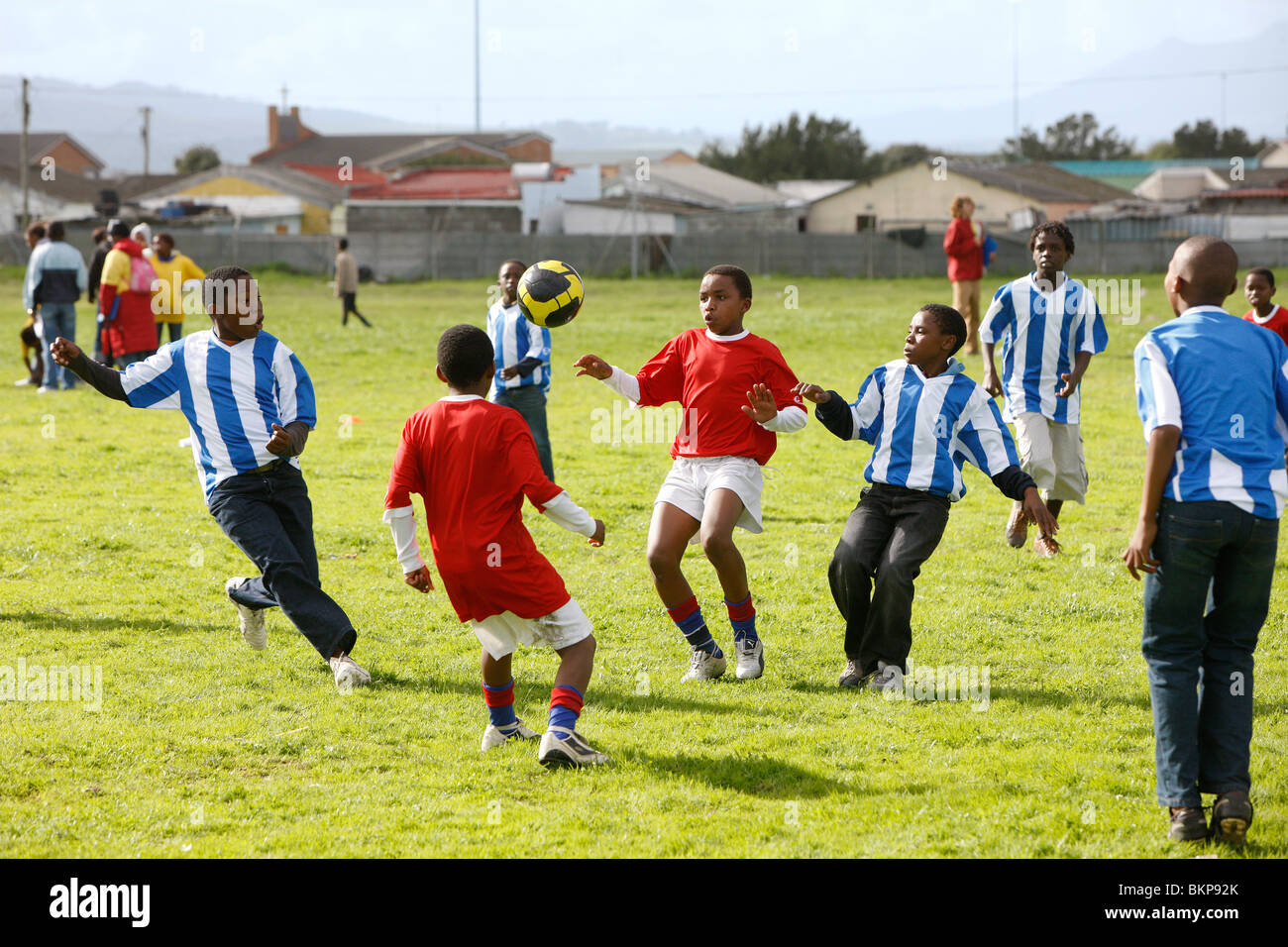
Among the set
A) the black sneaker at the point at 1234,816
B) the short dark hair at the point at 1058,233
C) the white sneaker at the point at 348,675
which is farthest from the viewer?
the short dark hair at the point at 1058,233

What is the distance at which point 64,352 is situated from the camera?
579cm

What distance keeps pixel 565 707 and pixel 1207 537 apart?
8.25 ft

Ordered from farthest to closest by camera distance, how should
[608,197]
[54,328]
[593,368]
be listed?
[608,197], [54,328], [593,368]

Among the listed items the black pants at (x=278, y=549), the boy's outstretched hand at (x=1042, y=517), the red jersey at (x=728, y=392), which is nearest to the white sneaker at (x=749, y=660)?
the red jersey at (x=728, y=392)

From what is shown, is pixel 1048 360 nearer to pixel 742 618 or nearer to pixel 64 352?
pixel 742 618

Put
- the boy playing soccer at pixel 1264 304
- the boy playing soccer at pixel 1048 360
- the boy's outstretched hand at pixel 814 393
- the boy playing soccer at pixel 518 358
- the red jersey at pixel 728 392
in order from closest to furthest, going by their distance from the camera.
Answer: the boy's outstretched hand at pixel 814 393 < the red jersey at pixel 728 392 < the boy playing soccer at pixel 1048 360 < the boy playing soccer at pixel 1264 304 < the boy playing soccer at pixel 518 358

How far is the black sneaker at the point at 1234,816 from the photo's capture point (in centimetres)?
424

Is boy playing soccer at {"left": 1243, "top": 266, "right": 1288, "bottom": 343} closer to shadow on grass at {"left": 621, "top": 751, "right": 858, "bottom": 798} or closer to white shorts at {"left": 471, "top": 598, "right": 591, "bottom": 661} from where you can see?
shadow on grass at {"left": 621, "top": 751, "right": 858, "bottom": 798}

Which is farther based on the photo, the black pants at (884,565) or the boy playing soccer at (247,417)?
the boy playing soccer at (247,417)

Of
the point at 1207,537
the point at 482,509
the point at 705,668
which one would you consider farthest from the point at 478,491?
the point at 1207,537

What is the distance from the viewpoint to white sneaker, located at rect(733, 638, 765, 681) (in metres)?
6.40

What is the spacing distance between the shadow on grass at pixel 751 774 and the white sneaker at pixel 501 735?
46 centimetres

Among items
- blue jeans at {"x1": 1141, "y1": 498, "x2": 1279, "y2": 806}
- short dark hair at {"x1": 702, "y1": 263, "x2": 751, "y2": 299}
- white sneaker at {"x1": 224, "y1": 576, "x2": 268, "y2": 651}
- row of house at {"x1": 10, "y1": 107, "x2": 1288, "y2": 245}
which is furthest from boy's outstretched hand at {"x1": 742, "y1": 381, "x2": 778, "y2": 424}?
row of house at {"x1": 10, "y1": 107, "x2": 1288, "y2": 245}

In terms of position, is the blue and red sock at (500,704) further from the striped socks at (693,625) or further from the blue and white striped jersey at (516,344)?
the blue and white striped jersey at (516,344)
